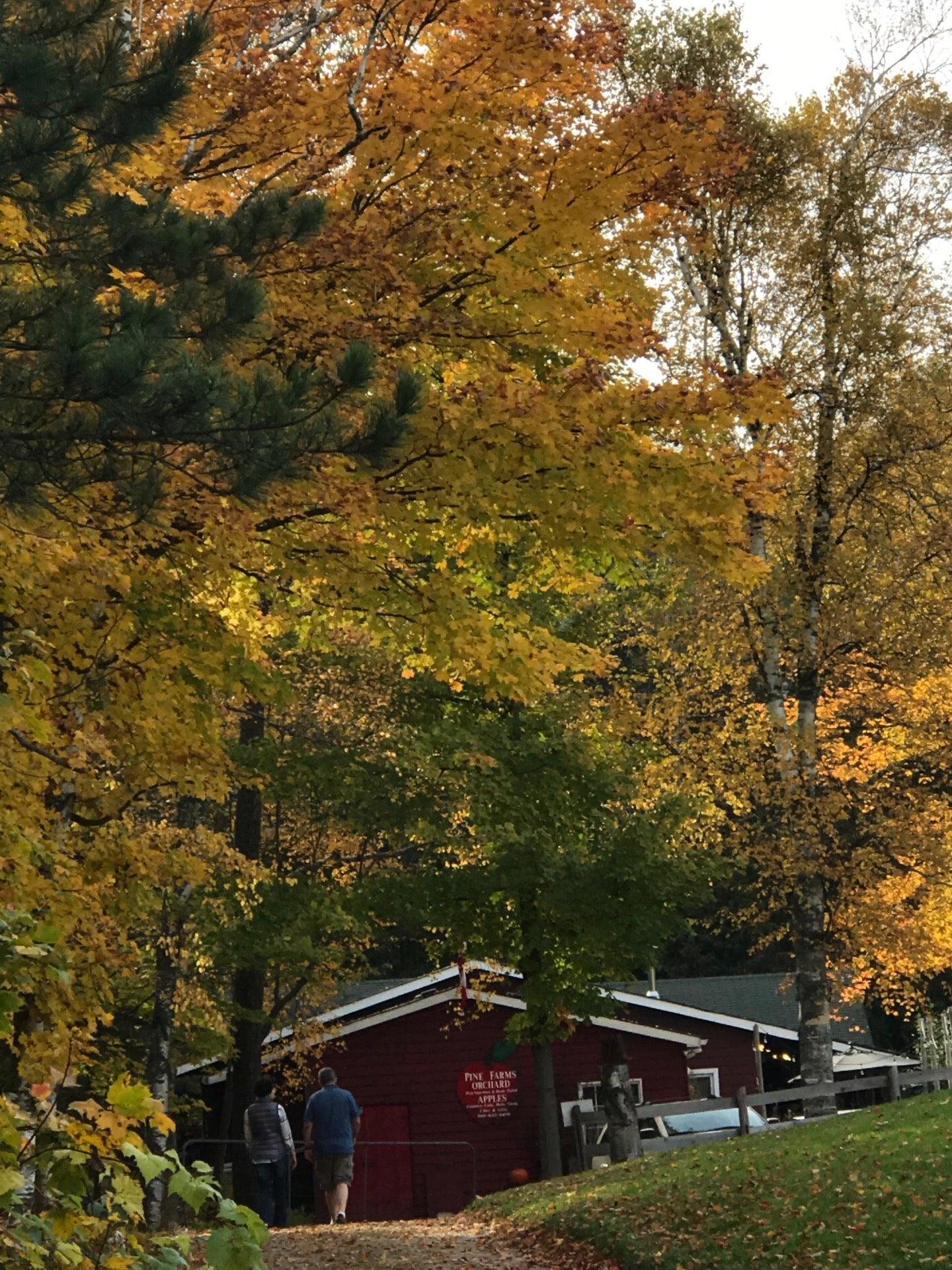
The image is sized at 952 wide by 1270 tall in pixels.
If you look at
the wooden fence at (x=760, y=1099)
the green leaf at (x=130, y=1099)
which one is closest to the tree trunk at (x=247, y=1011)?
the wooden fence at (x=760, y=1099)

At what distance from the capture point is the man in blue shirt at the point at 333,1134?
49.3 feet

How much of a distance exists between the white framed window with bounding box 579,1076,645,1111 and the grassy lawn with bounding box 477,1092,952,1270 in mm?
13297

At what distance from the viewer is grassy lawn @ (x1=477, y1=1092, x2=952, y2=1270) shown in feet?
34.8

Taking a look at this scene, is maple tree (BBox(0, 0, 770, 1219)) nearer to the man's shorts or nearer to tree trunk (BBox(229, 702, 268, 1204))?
the man's shorts

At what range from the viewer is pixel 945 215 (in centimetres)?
1848

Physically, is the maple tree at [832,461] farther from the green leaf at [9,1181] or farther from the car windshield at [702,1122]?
the green leaf at [9,1181]

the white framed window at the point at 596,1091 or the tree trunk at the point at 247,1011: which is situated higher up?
the tree trunk at the point at 247,1011

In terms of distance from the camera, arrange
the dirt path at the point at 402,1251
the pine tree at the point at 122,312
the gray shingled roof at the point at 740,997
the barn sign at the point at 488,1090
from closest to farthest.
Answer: the pine tree at the point at 122,312 → the dirt path at the point at 402,1251 → the barn sign at the point at 488,1090 → the gray shingled roof at the point at 740,997

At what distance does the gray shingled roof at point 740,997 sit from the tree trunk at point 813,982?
1382 centimetres

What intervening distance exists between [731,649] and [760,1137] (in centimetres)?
586

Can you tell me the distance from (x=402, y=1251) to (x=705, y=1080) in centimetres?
2125

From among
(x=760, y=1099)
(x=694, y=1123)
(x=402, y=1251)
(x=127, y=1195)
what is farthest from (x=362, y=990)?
(x=127, y=1195)

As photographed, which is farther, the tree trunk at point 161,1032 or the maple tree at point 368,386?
the tree trunk at point 161,1032

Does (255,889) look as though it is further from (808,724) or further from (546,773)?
(808,724)
